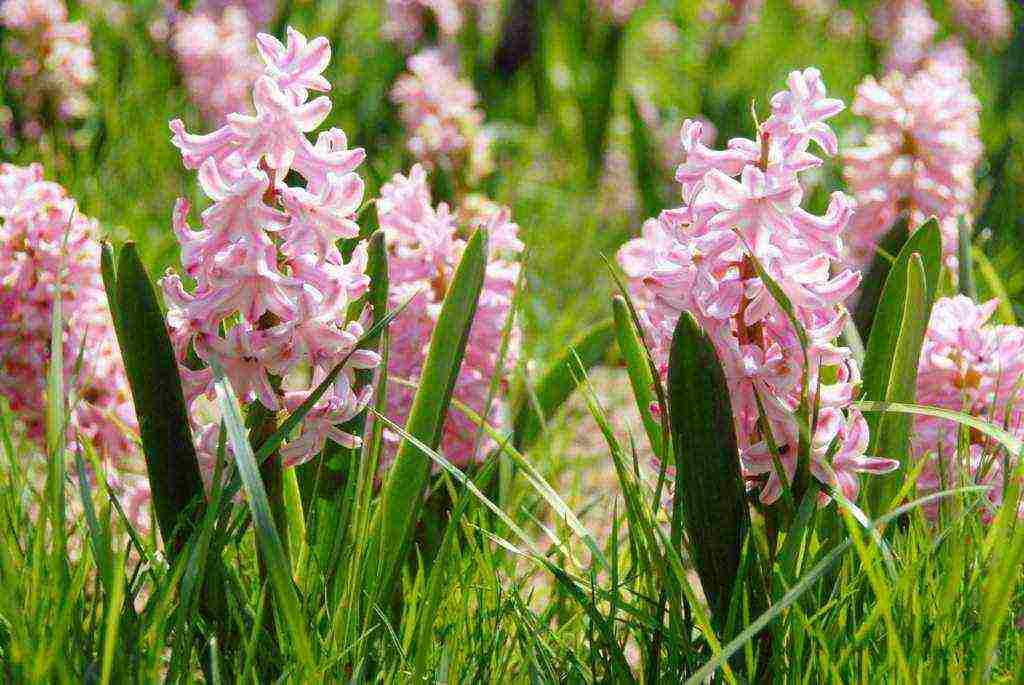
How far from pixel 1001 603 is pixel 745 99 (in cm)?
306

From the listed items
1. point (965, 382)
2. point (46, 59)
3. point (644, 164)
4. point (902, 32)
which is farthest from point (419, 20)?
point (965, 382)

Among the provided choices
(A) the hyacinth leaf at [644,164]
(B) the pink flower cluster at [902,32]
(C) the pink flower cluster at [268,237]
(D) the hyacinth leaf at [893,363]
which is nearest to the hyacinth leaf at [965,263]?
(D) the hyacinth leaf at [893,363]

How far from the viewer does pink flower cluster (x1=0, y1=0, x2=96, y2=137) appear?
3225mm

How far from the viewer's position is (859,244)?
221cm

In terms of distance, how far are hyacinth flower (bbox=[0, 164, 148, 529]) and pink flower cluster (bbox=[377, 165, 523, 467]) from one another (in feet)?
1.25

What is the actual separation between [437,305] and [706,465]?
552 millimetres

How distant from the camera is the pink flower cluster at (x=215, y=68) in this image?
12.2 ft

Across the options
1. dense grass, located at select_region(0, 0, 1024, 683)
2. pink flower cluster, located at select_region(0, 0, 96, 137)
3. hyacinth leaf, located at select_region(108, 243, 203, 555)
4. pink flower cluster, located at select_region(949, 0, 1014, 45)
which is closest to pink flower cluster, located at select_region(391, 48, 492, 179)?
dense grass, located at select_region(0, 0, 1024, 683)

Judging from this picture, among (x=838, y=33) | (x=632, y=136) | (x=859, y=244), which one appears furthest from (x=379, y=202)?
(x=838, y=33)

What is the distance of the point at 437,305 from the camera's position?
1.66 metres

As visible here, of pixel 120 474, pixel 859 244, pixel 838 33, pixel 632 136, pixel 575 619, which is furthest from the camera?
pixel 838 33

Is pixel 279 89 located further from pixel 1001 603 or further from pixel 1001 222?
pixel 1001 222

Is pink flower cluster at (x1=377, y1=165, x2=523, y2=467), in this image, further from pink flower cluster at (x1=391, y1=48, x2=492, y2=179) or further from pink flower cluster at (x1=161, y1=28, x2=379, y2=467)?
pink flower cluster at (x1=391, y1=48, x2=492, y2=179)

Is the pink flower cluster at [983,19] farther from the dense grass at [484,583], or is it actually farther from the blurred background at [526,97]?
the dense grass at [484,583]
